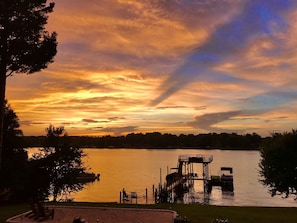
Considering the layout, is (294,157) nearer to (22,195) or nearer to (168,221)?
(168,221)

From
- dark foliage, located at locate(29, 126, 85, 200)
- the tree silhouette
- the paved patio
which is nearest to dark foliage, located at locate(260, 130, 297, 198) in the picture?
the paved patio

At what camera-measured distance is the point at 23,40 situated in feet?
76.8

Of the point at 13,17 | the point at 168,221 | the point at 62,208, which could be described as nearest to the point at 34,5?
the point at 13,17

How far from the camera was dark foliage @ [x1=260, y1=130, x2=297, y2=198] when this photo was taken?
3709 centimetres

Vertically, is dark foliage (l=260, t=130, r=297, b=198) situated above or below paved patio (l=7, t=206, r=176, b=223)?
above

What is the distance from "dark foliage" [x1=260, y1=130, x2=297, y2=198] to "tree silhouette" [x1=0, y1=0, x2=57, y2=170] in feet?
88.2

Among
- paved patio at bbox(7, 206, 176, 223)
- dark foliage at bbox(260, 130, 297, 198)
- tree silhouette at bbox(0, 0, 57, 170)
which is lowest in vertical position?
paved patio at bbox(7, 206, 176, 223)

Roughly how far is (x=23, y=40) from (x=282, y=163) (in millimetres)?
29764

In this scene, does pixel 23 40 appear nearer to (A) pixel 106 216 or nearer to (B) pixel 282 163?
(A) pixel 106 216

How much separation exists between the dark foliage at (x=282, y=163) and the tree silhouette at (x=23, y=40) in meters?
26.9

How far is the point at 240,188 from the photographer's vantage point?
8738 centimetres

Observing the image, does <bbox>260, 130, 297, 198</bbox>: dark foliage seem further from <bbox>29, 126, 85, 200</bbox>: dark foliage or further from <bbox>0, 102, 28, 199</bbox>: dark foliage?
<bbox>0, 102, 28, 199</bbox>: dark foliage

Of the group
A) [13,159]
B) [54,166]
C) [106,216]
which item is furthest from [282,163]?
[13,159]

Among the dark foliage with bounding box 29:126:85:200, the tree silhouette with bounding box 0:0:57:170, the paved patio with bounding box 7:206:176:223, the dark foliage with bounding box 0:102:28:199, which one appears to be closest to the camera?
the paved patio with bounding box 7:206:176:223
